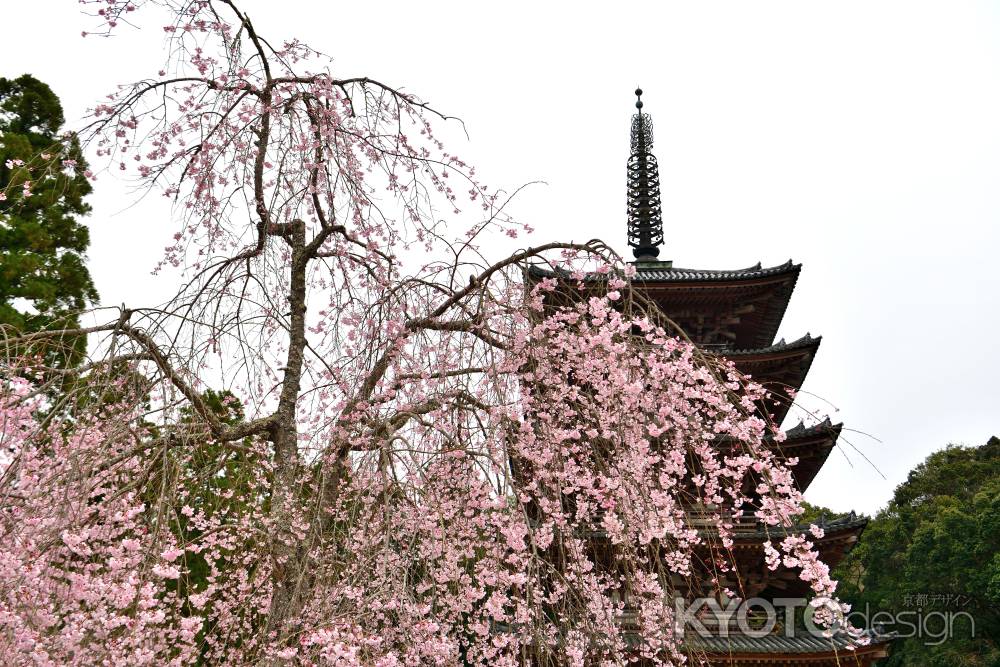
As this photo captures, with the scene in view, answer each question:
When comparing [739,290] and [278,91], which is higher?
[739,290]

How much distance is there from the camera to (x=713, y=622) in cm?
968

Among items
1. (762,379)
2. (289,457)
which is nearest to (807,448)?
(762,379)

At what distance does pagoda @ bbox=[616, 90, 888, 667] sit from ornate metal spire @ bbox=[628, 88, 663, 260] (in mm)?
1528

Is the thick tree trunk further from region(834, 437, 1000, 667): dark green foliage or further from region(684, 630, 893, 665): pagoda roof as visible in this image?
region(834, 437, 1000, 667): dark green foliage

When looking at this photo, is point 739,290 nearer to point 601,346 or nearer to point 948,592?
point 601,346

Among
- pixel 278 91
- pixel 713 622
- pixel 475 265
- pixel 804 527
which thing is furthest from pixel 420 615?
pixel 804 527

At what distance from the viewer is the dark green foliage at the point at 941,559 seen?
2203cm

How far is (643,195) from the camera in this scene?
1363 cm

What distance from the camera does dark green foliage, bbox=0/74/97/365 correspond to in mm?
9570

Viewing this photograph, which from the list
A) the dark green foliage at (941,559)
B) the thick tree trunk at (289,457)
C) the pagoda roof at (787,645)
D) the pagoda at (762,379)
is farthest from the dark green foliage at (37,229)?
the dark green foliage at (941,559)

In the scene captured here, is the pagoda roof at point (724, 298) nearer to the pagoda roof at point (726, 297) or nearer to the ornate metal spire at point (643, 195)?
the pagoda roof at point (726, 297)

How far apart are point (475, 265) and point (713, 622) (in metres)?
7.15

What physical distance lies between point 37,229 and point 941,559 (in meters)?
26.7

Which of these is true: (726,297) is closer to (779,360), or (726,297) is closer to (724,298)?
(724,298)
